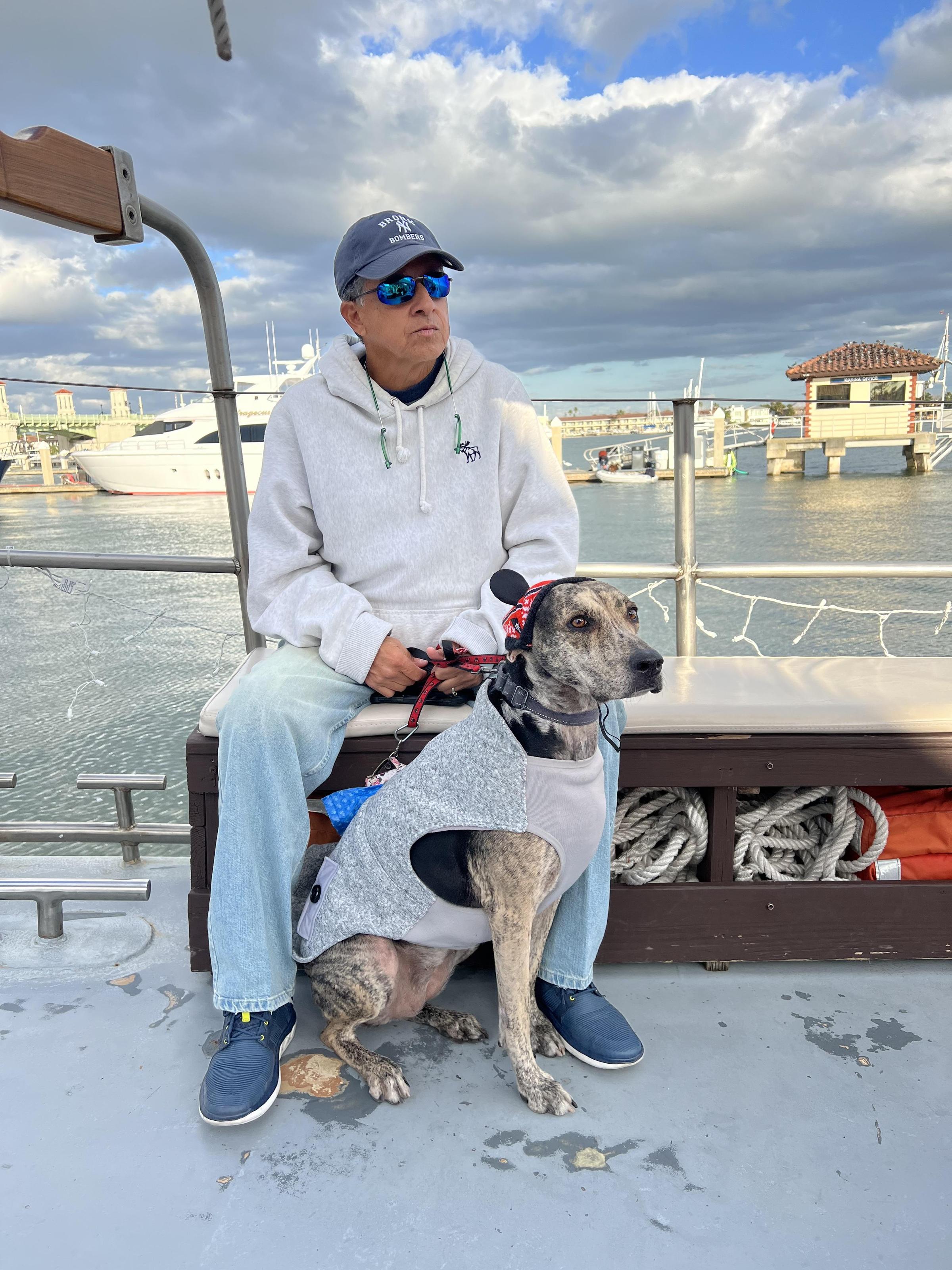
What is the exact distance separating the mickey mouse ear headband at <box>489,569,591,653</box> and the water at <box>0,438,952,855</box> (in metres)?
1.31

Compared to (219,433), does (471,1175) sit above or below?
below

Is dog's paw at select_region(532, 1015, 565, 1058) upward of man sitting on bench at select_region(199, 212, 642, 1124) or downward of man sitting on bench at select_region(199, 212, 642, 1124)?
downward

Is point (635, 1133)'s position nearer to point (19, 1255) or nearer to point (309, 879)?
point (309, 879)

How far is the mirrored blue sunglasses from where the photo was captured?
1739mm

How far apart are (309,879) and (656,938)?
0.78 metres

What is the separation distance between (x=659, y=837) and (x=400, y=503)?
3.17 feet

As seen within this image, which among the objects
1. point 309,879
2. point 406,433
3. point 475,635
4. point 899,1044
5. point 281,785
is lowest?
point 899,1044

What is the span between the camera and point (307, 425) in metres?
1.88

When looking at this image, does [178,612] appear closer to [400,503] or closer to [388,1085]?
[400,503]

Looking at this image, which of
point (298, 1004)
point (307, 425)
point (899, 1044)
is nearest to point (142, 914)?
point (298, 1004)

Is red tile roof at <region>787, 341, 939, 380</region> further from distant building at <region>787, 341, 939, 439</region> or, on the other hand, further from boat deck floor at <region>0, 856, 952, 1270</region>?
boat deck floor at <region>0, 856, 952, 1270</region>

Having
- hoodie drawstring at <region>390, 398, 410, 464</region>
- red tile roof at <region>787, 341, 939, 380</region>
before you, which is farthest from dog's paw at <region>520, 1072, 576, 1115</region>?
red tile roof at <region>787, 341, 939, 380</region>

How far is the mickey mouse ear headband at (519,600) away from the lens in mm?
1324

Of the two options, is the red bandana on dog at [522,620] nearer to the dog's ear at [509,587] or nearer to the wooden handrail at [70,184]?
the dog's ear at [509,587]
